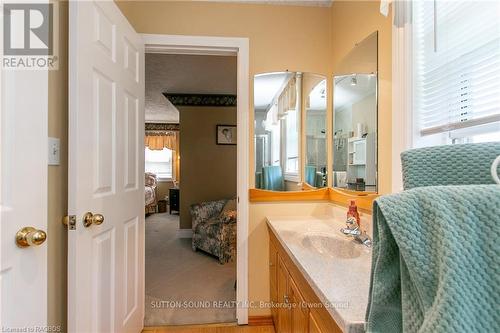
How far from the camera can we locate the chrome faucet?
4.76ft

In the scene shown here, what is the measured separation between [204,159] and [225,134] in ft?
1.84

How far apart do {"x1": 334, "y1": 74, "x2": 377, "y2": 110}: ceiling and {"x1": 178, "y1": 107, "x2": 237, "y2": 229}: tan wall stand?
2.88 metres

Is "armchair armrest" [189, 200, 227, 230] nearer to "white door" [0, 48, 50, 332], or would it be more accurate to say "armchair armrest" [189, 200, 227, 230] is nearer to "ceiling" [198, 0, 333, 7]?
"ceiling" [198, 0, 333, 7]

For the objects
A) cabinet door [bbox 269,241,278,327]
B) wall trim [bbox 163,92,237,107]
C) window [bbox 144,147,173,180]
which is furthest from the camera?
window [bbox 144,147,173,180]

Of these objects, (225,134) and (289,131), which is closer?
(289,131)

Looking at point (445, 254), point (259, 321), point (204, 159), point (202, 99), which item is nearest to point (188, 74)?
point (202, 99)

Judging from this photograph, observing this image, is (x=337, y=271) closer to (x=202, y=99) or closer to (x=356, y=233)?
(x=356, y=233)

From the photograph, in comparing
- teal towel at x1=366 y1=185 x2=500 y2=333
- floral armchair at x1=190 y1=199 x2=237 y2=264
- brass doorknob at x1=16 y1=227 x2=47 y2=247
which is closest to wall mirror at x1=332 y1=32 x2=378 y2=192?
teal towel at x1=366 y1=185 x2=500 y2=333

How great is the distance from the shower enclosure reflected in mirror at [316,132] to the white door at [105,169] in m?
1.25

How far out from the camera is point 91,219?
1263 mm

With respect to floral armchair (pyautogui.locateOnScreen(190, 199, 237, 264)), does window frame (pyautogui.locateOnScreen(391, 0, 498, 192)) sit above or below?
above

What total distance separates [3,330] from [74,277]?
359 mm

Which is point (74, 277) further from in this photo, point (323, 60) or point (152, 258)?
point (152, 258)

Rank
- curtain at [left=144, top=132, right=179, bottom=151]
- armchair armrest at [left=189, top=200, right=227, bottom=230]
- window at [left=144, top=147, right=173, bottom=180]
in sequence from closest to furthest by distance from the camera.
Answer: armchair armrest at [left=189, top=200, right=227, bottom=230] < curtain at [left=144, top=132, right=179, bottom=151] < window at [left=144, top=147, right=173, bottom=180]
